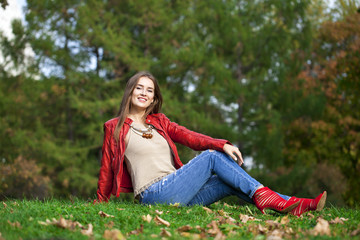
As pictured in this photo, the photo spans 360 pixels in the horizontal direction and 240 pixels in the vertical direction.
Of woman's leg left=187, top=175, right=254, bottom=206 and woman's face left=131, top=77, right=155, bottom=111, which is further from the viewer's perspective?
woman's face left=131, top=77, right=155, bottom=111

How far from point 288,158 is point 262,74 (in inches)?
141

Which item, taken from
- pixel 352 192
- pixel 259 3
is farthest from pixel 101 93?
pixel 352 192

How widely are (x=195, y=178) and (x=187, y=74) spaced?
13.8 m

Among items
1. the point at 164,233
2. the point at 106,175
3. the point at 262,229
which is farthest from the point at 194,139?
the point at 164,233

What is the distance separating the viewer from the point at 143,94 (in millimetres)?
4555

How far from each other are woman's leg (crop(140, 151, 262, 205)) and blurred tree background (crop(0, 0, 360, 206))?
1115 centimetres

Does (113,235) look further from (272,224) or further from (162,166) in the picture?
(162,166)

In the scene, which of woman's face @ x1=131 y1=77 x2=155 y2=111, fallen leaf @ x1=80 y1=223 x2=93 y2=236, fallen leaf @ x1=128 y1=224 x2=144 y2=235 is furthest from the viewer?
woman's face @ x1=131 y1=77 x2=155 y2=111

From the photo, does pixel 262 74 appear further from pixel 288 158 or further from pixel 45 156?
pixel 45 156

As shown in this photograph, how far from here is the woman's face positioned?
14.9 ft

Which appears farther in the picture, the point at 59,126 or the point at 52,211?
the point at 59,126

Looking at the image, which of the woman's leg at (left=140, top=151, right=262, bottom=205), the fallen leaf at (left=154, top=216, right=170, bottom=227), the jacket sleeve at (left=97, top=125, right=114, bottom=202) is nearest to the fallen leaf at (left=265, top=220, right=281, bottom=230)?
the woman's leg at (left=140, top=151, right=262, bottom=205)

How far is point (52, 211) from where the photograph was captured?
11.6 ft

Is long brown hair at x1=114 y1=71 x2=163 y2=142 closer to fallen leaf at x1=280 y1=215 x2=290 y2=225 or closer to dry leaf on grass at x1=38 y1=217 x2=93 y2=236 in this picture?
dry leaf on grass at x1=38 y1=217 x2=93 y2=236
